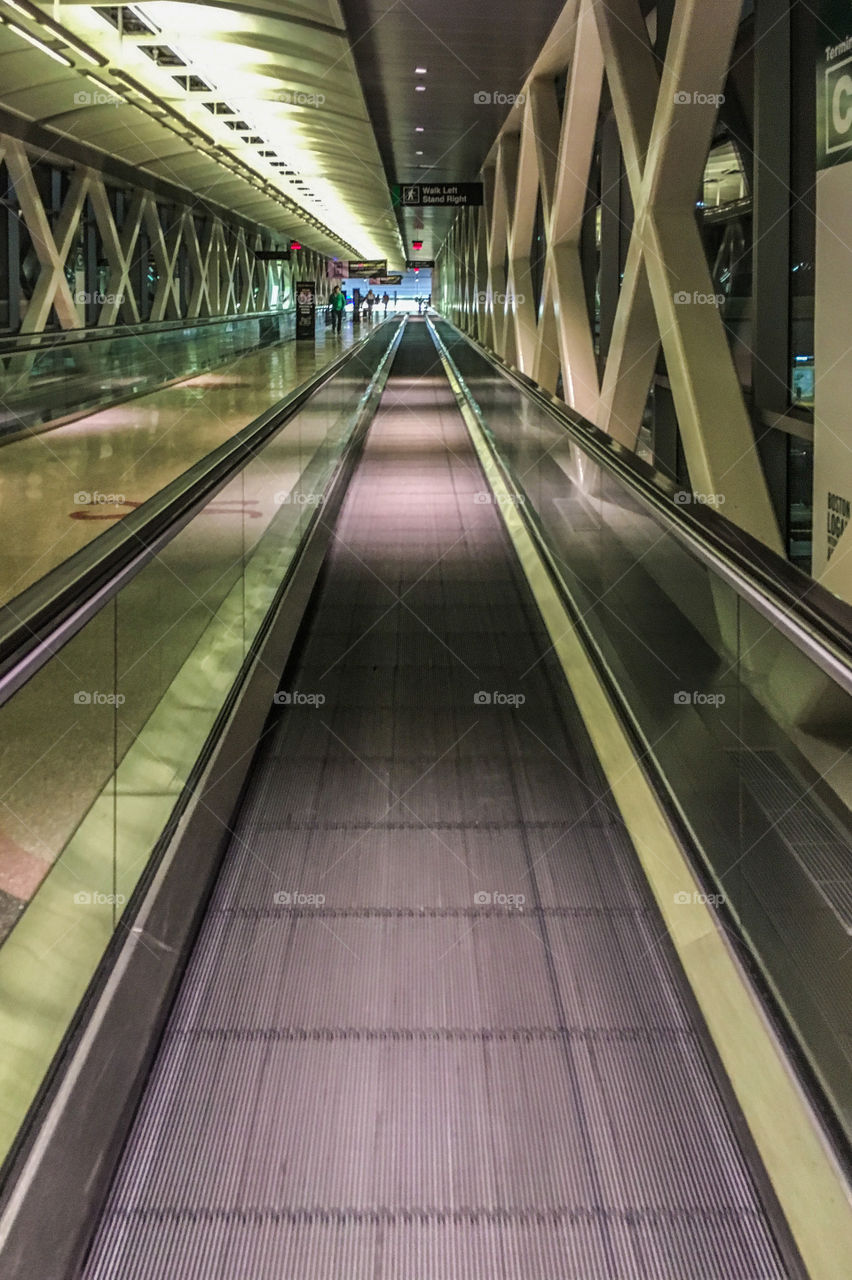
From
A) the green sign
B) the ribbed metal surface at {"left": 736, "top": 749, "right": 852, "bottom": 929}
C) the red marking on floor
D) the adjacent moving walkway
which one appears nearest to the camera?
the adjacent moving walkway

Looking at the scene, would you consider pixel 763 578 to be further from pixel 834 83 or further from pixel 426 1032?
pixel 834 83

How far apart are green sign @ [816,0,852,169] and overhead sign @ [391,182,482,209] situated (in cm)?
1394

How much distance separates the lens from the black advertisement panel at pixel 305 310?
32594 millimetres

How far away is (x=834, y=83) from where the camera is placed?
210 inches

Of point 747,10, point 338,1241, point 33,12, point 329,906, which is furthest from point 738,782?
point 33,12

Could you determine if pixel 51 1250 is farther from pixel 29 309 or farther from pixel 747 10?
pixel 29 309

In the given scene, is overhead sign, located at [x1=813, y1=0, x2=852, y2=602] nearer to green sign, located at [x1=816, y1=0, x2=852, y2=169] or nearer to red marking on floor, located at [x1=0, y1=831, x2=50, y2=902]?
green sign, located at [x1=816, y1=0, x2=852, y2=169]

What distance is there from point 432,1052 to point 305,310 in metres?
31.9

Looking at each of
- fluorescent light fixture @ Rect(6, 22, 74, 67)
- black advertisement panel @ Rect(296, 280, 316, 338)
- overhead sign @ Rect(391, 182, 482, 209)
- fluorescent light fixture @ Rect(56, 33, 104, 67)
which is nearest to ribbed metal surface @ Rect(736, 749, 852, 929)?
fluorescent light fixture @ Rect(6, 22, 74, 67)

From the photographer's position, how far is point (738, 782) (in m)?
2.96

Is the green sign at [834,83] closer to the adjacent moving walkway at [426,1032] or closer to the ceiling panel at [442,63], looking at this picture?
the adjacent moving walkway at [426,1032]

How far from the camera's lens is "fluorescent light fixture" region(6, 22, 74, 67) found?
10.9 m

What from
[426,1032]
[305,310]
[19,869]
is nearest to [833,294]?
[426,1032]

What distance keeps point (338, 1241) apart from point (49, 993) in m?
0.77
